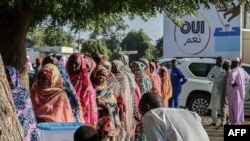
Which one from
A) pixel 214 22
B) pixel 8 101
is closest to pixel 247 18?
pixel 214 22

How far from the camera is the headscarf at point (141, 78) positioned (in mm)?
9719

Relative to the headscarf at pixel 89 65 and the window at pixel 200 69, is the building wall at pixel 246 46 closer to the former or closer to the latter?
the window at pixel 200 69

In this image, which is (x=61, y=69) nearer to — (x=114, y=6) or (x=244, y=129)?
(x=114, y=6)

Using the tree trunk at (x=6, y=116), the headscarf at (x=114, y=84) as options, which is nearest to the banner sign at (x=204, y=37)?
the headscarf at (x=114, y=84)

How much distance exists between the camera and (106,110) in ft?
21.9

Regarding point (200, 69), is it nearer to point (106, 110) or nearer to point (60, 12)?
point (106, 110)

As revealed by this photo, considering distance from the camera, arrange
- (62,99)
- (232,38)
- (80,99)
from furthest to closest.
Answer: (232,38) < (80,99) < (62,99)

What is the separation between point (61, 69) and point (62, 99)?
545 millimetres

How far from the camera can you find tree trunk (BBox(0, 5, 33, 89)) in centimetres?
690

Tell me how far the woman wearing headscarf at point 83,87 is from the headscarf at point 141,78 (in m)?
2.93

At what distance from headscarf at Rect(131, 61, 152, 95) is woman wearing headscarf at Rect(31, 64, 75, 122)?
3.84m

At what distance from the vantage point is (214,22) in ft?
67.7

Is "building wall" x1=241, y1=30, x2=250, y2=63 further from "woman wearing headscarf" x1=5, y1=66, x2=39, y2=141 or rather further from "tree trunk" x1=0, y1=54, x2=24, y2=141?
"tree trunk" x1=0, y1=54, x2=24, y2=141

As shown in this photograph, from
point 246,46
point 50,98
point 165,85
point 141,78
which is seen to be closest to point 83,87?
point 50,98
